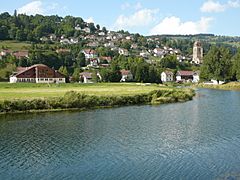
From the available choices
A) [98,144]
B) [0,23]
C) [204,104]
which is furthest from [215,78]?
[0,23]

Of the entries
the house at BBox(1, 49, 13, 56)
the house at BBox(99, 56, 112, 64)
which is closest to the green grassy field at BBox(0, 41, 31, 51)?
the house at BBox(1, 49, 13, 56)

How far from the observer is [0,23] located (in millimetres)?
194125

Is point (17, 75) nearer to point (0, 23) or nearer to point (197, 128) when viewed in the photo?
point (197, 128)

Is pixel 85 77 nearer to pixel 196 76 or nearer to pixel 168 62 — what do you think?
pixel 196 76

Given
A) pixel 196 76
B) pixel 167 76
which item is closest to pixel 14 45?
pixel 167 76

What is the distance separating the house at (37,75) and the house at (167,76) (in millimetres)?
56040

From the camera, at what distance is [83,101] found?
56.4 meters

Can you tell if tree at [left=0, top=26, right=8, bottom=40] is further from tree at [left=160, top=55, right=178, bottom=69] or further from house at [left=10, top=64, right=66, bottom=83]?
house at [left=10, top=64, right=66, bottom=83]

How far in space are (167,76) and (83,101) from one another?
10179cm

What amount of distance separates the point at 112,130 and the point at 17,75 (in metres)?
70.7

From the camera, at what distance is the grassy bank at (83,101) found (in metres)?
51.1

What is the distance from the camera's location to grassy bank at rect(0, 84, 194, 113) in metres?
51.1

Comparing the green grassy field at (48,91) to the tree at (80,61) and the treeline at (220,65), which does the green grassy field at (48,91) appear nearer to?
the treeline at (220,65)

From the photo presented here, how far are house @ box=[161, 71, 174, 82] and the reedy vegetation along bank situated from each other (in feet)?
276
